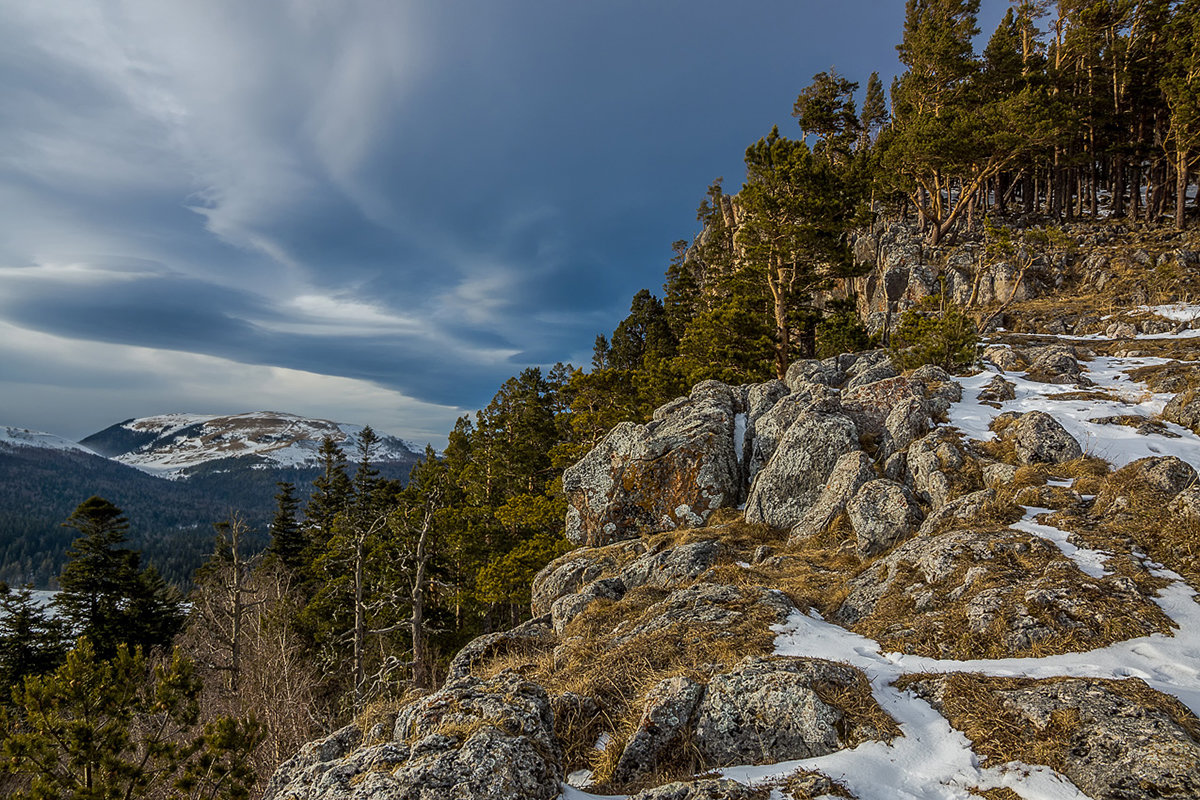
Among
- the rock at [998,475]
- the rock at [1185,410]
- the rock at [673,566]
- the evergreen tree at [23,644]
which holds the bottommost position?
the evergreen tree at [23,644]

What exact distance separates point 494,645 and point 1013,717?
26.6 ft

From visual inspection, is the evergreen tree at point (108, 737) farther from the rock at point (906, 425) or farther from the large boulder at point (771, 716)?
the rock at point (906, 425)

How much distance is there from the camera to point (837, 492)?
11953mm

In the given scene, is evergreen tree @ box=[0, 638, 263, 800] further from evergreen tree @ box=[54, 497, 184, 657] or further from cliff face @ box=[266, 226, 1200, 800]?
evergreen tree @ box=[54, 497, 184, 657]

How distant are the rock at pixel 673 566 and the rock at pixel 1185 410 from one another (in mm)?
10310

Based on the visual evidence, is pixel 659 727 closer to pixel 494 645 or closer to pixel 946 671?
pixel 946 671

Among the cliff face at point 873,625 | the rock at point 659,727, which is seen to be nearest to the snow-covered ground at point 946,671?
the cliff face at point 873,625

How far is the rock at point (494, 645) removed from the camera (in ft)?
30.8

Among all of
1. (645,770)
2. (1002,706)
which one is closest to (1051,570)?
(1002,706)

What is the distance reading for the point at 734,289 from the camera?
25.6 m

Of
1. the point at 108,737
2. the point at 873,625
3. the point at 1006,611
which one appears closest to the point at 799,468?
the point at 873,625

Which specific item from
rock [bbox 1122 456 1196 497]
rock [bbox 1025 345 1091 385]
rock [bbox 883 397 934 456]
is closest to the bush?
rock [bbox 1025 345 1091 385]

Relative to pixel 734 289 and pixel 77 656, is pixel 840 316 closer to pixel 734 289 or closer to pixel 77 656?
pixel 734 289

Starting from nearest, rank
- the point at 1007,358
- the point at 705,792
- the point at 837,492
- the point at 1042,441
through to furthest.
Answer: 1. the point at 705,792
2. the point at 1042,441
3. the point at 837,492
4. the point at 1007,358
